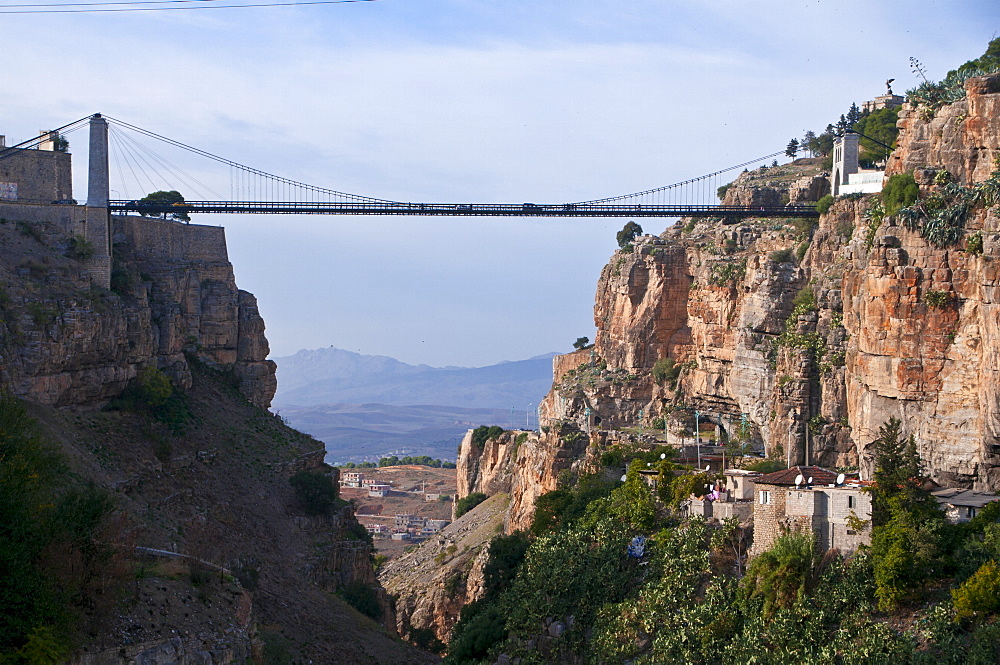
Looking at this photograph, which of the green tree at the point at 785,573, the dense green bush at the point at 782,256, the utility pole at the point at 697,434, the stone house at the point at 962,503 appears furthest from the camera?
the dense green bush at the point at 782,256

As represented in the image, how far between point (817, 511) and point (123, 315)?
2373 centimetres

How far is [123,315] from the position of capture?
1673 inches

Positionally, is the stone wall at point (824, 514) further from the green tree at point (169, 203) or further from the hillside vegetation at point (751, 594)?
the green tree at point (169, 203)

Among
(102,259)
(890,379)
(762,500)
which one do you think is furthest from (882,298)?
(102,259)

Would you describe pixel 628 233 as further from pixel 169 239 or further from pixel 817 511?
pixel 817 511

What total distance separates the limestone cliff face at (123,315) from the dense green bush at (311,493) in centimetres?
533

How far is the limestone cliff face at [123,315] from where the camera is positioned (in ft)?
126

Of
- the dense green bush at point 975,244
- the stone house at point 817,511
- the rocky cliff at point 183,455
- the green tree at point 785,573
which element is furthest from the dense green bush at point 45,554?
the dense green bush at point 975,244

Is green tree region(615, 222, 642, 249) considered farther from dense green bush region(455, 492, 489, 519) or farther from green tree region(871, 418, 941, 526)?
green tree region(871, 418, 941, 526)

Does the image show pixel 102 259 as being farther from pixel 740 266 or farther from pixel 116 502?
pixel 740 266

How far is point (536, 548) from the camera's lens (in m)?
39.4

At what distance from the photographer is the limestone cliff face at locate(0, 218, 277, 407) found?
38.5 metres

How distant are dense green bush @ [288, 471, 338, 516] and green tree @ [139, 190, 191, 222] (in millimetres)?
11465

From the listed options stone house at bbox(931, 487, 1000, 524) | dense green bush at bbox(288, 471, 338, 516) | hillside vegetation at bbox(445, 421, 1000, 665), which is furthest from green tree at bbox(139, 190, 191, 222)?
stone house at bbox(931, 487, 1000, 524)
